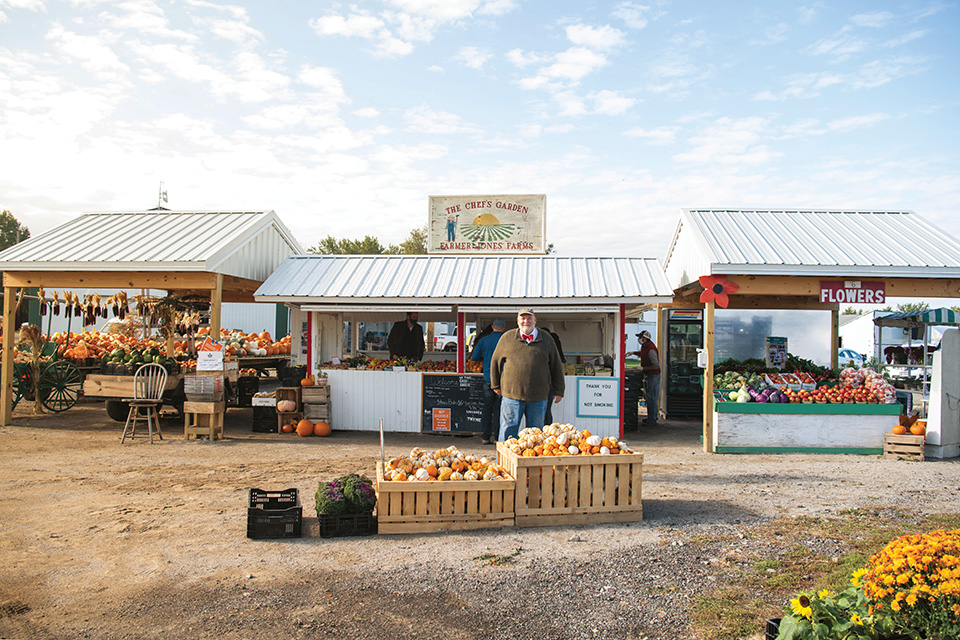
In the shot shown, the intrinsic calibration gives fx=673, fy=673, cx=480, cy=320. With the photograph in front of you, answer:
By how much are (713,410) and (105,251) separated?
1097cm

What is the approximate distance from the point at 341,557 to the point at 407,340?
25.1 feet

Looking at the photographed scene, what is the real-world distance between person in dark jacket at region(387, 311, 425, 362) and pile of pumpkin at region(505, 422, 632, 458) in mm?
6286

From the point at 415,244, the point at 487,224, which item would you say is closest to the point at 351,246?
the point at 415,244

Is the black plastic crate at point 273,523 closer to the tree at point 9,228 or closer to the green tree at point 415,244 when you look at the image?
the green tree at point 415,244

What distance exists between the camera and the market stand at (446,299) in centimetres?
1136

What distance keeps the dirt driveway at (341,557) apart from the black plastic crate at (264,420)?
2582 mm

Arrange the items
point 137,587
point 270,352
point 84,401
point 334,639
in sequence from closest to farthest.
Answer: point 334,639, point 137,587, point 84,401, point 270,352

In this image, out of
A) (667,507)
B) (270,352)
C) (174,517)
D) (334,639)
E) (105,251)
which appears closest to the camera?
(334,639)

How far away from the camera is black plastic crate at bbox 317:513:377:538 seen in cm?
582

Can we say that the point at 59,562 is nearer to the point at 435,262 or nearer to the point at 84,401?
the point at 435,262

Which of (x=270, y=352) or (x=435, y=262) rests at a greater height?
(x=435, y=262)

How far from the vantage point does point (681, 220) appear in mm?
13023

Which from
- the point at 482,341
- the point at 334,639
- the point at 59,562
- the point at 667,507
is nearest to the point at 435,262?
the point at 482,341

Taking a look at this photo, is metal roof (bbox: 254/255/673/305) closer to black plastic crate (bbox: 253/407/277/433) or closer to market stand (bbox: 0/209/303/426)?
market stand (bbox: 0/209/303/426)
